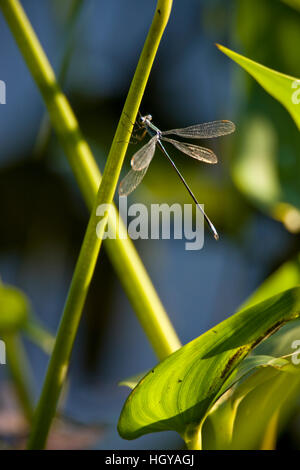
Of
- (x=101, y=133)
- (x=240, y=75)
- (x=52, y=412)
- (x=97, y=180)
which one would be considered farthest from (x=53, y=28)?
(x=52, y=412)

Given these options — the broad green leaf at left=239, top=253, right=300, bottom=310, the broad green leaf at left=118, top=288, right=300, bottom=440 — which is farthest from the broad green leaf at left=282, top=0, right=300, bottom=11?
the broad green leaf at left=118, top=288, right=300, bottom=440

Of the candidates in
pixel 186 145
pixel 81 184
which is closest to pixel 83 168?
pixel 81 184

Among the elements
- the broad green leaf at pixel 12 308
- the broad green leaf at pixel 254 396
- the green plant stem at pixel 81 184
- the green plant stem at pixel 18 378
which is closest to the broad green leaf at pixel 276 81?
the green plant stem at pixel 81 184

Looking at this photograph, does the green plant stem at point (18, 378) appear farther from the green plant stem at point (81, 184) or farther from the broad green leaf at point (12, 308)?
the green plant stem at point (81, 184)

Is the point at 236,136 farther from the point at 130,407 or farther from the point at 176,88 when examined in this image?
the point at 130,407

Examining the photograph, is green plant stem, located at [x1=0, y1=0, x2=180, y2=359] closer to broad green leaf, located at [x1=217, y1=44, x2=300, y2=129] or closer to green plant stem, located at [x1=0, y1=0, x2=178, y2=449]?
green plant stem, located at [x1=0, y1=0, x2=178, y2=449]
